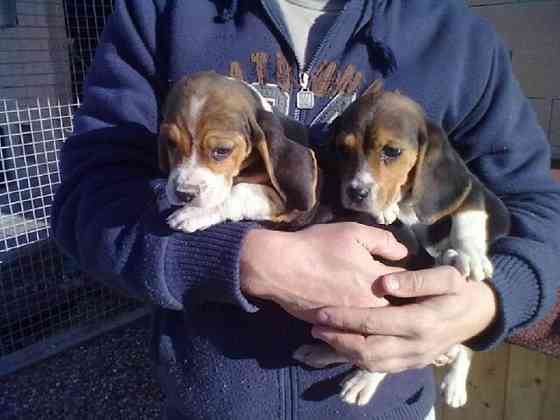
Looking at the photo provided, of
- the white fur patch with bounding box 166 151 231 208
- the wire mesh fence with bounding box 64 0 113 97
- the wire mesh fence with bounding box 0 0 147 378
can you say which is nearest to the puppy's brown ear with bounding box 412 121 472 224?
the white fur patch with bounding box 166 151 231 208

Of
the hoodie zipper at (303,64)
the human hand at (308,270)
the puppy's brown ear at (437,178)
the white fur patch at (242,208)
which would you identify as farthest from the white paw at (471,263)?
the hoodie zipper at (303,64)

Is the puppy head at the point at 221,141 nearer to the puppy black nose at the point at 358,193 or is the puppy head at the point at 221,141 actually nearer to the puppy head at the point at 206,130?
the puppy head at the point at 206,130

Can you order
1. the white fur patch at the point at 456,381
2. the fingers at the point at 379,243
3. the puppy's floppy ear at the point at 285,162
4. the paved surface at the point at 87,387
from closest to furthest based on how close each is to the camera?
the fingers at the point at 379,243 < the puppy's floppy ear at the point at 285,162 < the white fur patch at the point at 456,381 < the paved surface at the point at 87,387

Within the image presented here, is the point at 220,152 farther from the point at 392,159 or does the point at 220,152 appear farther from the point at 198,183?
the point at 392,159

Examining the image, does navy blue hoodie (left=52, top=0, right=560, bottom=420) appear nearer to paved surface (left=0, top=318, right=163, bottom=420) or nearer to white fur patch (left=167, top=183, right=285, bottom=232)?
white fur patch (left=167, top=183, right=285, bottom=232)

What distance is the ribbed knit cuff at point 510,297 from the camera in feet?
5.30

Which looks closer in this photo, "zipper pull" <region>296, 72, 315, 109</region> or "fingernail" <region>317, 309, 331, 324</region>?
"fingernail" <region>317, 309, 331, 324</region>

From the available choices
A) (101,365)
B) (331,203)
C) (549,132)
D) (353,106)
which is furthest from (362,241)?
(101,365)

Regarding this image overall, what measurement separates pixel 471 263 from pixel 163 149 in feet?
2.96

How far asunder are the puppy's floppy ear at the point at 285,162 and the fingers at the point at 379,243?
0.18 metres

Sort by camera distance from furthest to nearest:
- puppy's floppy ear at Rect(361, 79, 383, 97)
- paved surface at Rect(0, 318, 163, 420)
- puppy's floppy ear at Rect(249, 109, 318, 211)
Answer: paved surface at Rect(0, 318, 163, 420) → puppy's floppy ear at Rect(361, 79, 383, 97) → puppy's floppy ear at Rect(249, 109, 318, 211)

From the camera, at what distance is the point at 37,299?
4.85 meters

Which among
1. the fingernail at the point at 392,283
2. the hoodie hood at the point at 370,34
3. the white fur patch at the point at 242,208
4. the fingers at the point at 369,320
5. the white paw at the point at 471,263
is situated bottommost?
the fingers at the point at 369,320

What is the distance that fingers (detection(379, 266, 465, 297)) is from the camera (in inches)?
59.3
